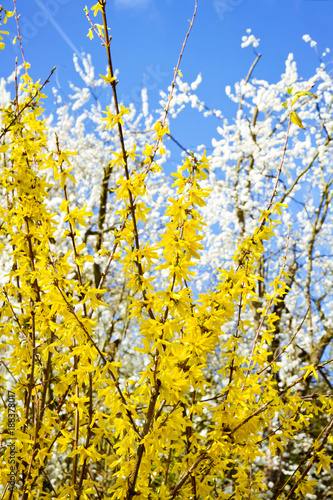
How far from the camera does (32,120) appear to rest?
219cm

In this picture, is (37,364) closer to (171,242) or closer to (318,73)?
(171,242)

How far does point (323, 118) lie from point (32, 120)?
15.6 feet

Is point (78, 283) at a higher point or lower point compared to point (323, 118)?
lower

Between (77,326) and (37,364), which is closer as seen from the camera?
(77,326)

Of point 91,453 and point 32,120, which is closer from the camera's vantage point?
point 91,453

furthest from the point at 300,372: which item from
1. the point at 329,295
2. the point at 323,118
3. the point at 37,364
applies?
the point at 37,364

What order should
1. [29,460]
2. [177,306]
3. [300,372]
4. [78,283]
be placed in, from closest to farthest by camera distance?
[177,306]
[78,283]
[29,460]
[300,372]

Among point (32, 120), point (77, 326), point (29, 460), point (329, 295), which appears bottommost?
point (29, 460)

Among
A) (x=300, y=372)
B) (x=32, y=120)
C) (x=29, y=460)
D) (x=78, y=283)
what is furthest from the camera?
(x=300, y=372)

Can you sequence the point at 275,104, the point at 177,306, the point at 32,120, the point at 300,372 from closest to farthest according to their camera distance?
the point at 177,306
the point at 32,120
the point at 300,372
the point at 275,104

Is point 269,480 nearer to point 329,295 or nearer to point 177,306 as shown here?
point 329,295

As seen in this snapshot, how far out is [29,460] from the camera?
6.35 feet

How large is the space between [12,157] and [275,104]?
17.3 feet

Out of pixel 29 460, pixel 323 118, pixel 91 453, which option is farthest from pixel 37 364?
pixel 323 118
